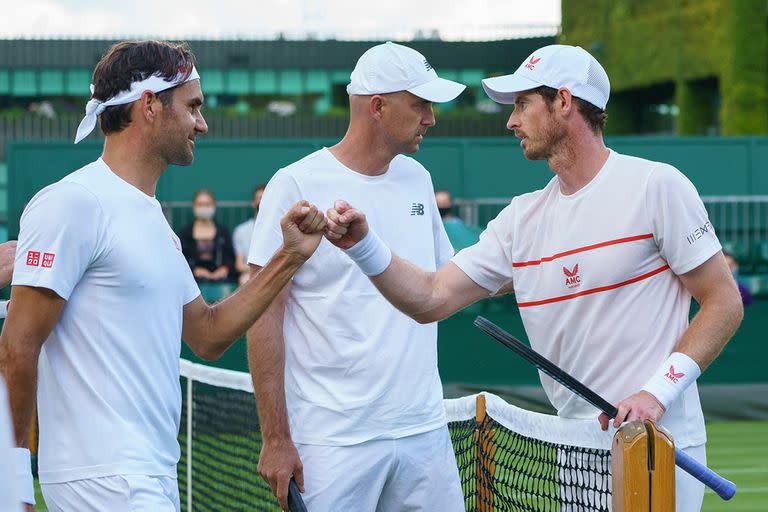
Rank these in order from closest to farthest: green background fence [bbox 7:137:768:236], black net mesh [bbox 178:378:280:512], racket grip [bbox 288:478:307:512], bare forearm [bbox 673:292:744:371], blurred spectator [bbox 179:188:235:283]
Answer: bare forearm [bbox 673:292:744:371]
racket grip [bbox 288:478:307:512]
black net mesh [bbox 178:378:280:512]
blurred spectator [bbox 179:188:235:283]
green background fence [bbox 7:137:768:236]

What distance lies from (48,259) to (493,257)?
1.39 meters

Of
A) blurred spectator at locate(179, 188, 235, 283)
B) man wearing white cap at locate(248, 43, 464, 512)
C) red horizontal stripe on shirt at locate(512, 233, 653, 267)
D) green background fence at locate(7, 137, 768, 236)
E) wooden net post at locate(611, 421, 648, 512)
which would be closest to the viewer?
wooden net post at locate(611, 421, 648, 512)

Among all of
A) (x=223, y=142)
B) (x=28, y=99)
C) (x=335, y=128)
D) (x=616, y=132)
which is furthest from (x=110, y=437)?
(x=28, y=99)

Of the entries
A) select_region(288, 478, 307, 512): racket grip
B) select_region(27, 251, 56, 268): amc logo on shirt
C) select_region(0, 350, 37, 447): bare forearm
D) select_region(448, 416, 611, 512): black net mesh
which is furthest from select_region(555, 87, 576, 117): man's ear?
select_region(0, 350, 37, 447): bare forearm

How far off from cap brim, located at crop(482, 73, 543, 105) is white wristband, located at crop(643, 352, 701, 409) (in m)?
0.90

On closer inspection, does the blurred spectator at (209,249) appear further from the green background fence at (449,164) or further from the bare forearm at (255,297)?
the bare forearm at (255,297)

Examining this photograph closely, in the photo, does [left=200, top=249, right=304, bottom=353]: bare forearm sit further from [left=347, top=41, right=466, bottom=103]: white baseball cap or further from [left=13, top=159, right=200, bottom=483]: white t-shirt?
[left=347, top=41, right=466, bottom=103]: white baseball cap

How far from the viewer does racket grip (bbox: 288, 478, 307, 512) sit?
3.91 metres

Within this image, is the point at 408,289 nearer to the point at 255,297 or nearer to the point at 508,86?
the point at 255,297

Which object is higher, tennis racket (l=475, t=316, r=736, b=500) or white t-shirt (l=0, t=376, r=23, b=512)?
white t-shirt (l=0, t=376, r=23, b=512)

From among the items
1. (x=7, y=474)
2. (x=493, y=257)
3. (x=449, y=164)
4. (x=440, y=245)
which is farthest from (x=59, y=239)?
(x=449, y=164)

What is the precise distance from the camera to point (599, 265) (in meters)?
3.55

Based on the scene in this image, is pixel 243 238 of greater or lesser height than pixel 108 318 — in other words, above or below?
below

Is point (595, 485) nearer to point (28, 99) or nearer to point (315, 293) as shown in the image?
point (315, 293)
